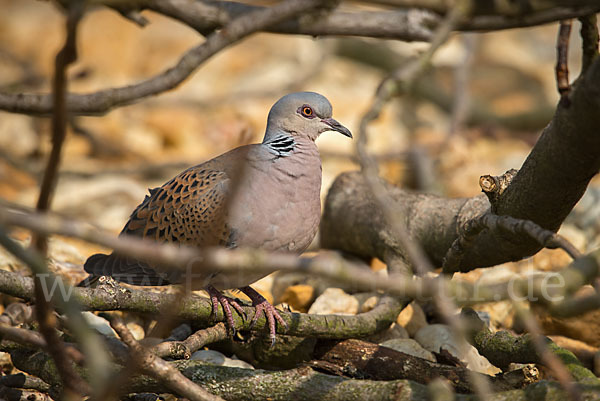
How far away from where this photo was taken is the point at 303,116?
3.97 meters

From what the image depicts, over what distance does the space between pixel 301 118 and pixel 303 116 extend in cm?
2

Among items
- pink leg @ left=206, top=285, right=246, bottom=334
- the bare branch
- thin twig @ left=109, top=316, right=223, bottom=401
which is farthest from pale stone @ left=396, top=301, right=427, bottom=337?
thin twig @ left=109, top=316, right=223, bottom=401

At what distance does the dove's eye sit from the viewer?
397 centimetres

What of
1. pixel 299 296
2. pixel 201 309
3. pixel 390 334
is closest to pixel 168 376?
pixel 201 309

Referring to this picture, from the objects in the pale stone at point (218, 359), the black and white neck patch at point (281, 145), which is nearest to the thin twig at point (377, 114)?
the black and white neck patch at point (281, 145)

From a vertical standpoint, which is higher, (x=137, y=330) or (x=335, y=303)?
(x=335, y=303)

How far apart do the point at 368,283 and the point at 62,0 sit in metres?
1.26

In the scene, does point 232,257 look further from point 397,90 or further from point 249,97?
point 249,97

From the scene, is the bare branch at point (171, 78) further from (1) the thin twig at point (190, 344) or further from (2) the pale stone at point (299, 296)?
(2) the pale stone at point (299, 296)

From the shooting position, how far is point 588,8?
8.70 feet

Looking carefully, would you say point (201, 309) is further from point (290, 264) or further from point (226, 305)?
point (290, 264)

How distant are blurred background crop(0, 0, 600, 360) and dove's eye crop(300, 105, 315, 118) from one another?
8.51 ft

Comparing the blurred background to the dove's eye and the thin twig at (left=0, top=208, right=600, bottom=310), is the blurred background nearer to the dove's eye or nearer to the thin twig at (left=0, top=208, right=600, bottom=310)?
the dove's eye

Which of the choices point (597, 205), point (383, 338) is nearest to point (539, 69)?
point (597, 205)
